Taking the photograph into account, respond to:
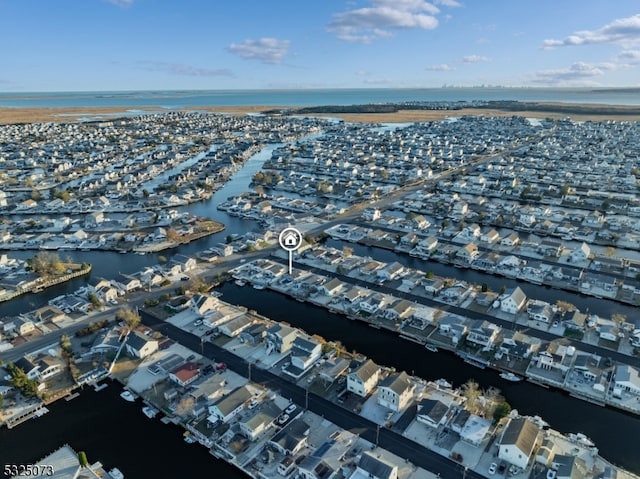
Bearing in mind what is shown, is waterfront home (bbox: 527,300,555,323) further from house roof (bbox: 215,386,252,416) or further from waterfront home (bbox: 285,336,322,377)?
house roof (bbox: 215,386,252,416)

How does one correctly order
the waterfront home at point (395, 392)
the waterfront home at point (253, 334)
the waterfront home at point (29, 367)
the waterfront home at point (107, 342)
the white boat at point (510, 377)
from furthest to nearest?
the waterfront home at point (253, 334)
the waterfront home at point (107, 342)
the white boat at point (510, 377)
the waterfront home at point (29, 367)
the waterfront home at point (395, 392)

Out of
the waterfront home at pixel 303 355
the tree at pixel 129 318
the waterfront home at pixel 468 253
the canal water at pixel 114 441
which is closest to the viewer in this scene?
the canal water at pixel 114 441

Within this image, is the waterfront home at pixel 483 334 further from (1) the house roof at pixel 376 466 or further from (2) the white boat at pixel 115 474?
(2) the white boat at pixel 115 474

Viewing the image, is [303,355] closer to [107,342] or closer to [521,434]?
[521,434]

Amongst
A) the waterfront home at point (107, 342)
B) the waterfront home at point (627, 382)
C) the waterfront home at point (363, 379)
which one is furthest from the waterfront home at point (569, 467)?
the waterfront home at point (107, 342)

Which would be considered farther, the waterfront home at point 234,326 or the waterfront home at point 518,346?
the waterfront home at point 234,326

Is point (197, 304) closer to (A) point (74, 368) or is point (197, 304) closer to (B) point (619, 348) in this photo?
(A) point (74, 368)

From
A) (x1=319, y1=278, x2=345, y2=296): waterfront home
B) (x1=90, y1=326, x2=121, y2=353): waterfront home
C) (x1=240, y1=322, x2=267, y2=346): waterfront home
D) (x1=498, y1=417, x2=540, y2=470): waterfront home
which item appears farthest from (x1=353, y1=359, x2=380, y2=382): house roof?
(x1=90, y1=326, x2=121, y2=353): waterfront home

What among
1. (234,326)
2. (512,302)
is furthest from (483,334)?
(234,326)
